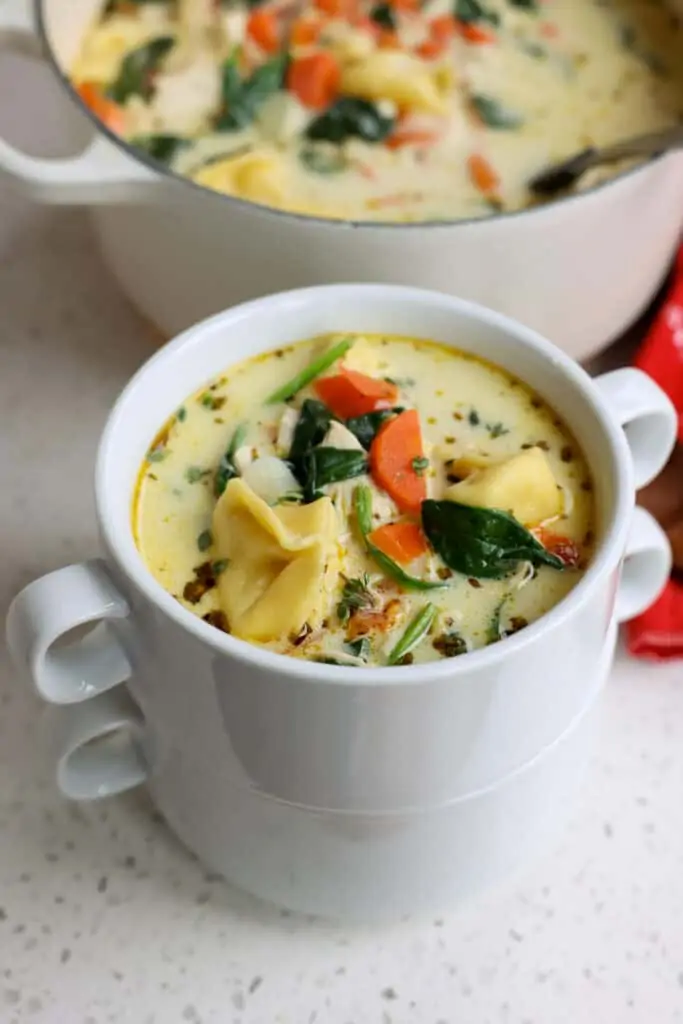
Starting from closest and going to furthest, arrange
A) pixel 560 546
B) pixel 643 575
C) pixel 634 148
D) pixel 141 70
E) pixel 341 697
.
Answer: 1. pixel 341 697
2. pixel 560 546
3. pixel 643 575
4. pixel 634 148
5. pixel 141 70

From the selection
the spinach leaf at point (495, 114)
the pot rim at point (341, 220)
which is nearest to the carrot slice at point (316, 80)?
the spinach leaf at point (495, 114)

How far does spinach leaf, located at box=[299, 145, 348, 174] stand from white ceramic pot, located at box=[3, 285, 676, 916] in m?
0.26

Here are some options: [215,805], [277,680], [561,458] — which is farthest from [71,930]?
[561,458]

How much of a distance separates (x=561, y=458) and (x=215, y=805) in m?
0.26

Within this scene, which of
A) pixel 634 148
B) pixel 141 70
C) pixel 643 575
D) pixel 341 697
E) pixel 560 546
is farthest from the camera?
pixel 141 70

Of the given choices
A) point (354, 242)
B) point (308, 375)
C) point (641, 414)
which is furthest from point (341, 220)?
point (641, 414)

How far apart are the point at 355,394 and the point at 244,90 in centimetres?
40

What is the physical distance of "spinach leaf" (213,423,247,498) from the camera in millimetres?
727

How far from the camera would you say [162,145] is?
1.03 meters

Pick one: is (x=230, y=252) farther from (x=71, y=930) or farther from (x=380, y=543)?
(x=71, y=930)

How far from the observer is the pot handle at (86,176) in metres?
0.85

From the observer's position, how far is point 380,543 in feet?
2.28

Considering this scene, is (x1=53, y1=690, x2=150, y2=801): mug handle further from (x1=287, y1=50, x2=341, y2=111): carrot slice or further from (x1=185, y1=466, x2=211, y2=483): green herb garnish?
(x1=287, y1=50, x2=341, y2=111): carrot slice

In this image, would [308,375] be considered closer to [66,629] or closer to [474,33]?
[66,629]
